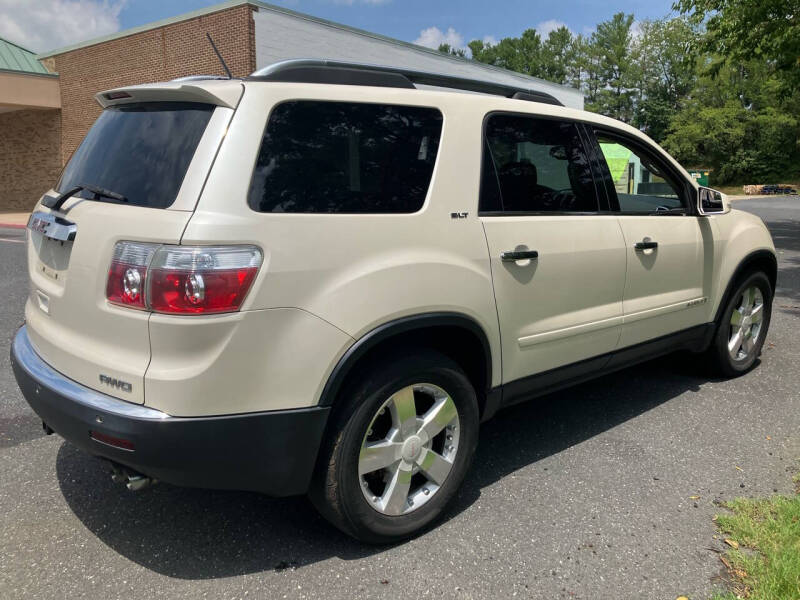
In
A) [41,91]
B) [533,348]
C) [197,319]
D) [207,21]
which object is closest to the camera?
[197,319]

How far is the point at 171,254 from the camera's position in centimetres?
217

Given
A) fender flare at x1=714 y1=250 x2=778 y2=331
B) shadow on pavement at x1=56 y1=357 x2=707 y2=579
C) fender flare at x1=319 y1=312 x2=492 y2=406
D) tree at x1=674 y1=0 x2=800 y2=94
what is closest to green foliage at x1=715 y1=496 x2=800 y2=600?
shadow on pavement at x1=56 y1=357 x2=707 y2=579

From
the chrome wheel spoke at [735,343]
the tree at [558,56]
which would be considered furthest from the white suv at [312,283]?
the tree at [558,56]

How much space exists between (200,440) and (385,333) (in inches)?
30.7

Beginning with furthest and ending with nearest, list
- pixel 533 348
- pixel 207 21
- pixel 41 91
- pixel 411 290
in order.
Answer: pixel 41 91
pixel 207 21
pixel 533 348
pixel 411 290

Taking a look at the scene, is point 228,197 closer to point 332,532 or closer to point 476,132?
point 476,132

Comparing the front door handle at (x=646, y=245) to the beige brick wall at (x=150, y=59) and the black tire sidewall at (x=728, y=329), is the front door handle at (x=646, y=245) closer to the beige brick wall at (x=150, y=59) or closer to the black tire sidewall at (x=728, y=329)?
the black tire sidewall at (x=728, y=329)

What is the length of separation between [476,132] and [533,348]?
1.09 m

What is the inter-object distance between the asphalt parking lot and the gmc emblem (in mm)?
808

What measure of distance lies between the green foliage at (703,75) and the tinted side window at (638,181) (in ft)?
29.7

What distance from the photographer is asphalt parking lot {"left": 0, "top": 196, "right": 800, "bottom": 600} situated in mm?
2521

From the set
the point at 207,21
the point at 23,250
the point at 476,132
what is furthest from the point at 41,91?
the point at 476,132

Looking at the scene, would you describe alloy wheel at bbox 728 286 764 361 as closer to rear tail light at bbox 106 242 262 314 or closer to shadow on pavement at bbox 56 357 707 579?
shadow on pavement at bbox 56 357 707 579

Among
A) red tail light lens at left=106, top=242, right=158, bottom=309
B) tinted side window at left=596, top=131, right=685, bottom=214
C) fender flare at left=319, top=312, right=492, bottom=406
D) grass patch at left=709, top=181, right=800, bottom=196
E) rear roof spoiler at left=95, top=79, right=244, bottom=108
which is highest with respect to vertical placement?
rear roof spoiler at left=95, top=79, right=244, bottom=108
